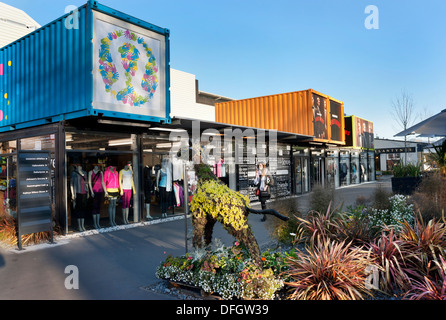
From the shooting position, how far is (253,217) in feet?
35.8

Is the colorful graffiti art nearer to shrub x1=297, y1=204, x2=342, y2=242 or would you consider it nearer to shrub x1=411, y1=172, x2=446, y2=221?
shrub x1=297, y1=204, x2=342, y2=242

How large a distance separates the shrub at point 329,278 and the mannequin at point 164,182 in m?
7.03

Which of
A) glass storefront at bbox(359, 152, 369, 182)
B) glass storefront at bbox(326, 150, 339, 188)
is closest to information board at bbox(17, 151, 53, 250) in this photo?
glass storefront at bbox(326, 150, 339, 188)

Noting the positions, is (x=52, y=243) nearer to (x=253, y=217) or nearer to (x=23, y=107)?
(x=23, y=107)

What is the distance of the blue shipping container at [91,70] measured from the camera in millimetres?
7844

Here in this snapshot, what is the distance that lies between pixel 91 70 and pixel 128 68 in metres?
1.05

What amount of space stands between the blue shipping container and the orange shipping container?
1013 cm

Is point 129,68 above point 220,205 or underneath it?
above

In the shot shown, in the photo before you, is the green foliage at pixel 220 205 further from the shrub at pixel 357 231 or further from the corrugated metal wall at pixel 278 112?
the corrugated metal wall at pixel 278 112

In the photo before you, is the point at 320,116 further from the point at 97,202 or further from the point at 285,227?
the point at 97,202

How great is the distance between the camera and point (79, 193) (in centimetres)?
885

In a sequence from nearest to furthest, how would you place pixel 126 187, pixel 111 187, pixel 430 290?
pixel 430 290
pixel 111 187
pixel 126 187

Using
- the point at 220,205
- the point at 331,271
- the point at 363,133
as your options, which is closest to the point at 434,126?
the point at 331,271

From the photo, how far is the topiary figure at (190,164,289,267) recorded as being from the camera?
15.0ft
